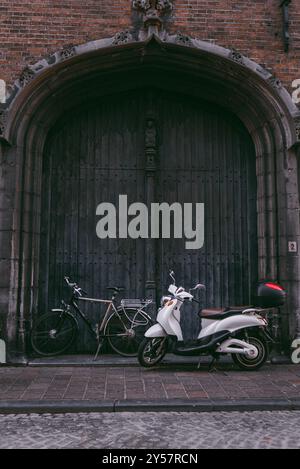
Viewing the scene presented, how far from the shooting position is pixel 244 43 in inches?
318

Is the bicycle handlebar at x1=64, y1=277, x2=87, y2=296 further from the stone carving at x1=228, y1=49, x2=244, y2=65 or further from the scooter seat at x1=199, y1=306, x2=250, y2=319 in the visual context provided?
the stone carving at x1=228, y1=49, x2=244, y2=65

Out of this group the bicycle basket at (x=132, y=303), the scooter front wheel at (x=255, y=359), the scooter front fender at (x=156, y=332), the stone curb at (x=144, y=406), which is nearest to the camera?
the stone curb at (x=144, y=406)

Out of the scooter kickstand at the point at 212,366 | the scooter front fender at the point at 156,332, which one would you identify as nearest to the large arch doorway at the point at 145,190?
the scooter kickstand at the point at 212,366

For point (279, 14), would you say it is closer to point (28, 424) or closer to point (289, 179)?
point (289, 179)

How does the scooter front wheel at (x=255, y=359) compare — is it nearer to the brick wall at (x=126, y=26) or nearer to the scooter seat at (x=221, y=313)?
the scooter seat at (x=221, y=313)

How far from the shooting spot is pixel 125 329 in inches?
305

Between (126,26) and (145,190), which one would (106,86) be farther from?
(145,190)

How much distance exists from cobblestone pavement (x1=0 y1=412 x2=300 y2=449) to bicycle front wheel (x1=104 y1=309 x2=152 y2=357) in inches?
109

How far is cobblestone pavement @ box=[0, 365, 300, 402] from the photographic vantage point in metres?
5.43

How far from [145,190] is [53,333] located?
3.03m

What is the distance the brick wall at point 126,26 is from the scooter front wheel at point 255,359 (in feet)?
14.5

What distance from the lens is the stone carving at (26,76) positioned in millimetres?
7688

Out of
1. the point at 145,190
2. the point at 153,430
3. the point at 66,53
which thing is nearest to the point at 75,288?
the point at 145,190

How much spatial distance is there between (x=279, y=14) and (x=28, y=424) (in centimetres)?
771
